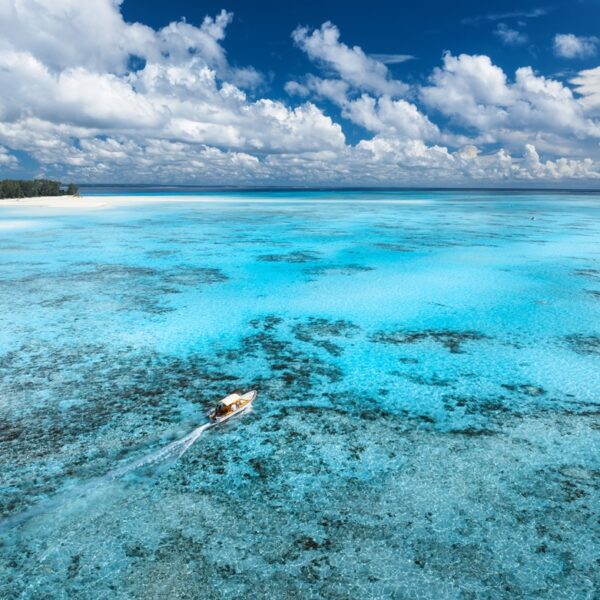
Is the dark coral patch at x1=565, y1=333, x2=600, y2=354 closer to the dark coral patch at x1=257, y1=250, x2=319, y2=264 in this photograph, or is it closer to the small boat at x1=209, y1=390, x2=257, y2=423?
the small boat at x1=209, y1=390, x2=257, y2=423

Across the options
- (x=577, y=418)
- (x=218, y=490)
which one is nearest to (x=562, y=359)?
(x=577, y=418)

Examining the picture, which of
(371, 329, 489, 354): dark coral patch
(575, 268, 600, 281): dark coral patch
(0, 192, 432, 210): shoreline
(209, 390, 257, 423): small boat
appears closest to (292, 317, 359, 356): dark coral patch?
(371, 329, 489, 354): dark coral patch

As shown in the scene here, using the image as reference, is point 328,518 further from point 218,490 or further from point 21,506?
point 21,506

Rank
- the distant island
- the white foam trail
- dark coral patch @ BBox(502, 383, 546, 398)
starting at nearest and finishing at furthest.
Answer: the white foam trail < dark coral patch @ BBox(502, 383, 546, 398) < the distant island

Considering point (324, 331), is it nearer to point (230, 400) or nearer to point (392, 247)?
point (230, 400)

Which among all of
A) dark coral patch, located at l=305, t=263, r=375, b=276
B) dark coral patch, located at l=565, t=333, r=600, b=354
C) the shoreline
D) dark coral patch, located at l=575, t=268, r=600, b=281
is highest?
the shoreline

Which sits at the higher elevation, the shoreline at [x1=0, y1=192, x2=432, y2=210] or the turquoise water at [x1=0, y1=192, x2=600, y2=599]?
the shoreline at [x1=0, y1=192, x2=432, y2=210]

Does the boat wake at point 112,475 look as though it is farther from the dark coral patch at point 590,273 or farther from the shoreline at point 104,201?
the shoreline at point 104,201
